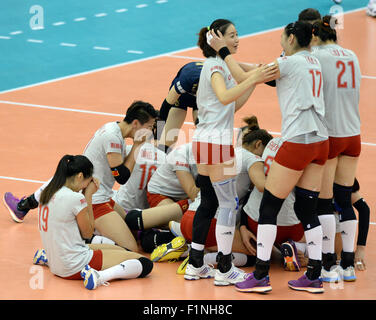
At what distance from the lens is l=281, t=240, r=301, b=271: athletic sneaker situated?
7.32m

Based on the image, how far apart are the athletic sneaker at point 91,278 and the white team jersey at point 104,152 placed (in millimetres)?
1229

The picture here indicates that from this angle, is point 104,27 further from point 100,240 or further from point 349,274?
point 349,274

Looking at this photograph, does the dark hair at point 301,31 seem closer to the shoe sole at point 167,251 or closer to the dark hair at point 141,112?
the dark hair at point 141,112

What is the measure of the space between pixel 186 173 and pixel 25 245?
1.75 meters

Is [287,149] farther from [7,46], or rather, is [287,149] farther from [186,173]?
[7,46]

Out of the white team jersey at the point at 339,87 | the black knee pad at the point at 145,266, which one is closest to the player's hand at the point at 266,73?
the white team jersey at the point at 339,87

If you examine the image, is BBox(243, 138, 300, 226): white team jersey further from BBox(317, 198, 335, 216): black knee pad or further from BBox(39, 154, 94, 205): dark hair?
BBox(39, 154, 94, 205): dark hair

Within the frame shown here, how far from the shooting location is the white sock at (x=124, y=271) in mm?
6891

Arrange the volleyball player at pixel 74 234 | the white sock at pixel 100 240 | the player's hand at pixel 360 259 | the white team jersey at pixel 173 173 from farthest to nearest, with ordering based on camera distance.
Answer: the white team jersey at pixel 173 173, the white sock at pixel 100 240, the player's hand at pixel 360 259, the volleyball player at pixel 74 234

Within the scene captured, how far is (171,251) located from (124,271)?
71 centimetres

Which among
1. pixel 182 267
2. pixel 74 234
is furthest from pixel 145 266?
pixel 74 234

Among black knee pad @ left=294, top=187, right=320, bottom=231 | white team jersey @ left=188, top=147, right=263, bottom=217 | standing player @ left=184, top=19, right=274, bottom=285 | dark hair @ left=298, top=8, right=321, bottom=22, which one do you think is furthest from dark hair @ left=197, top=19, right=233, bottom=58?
black knee pad @ left=294, top=187, right=320, bottom=231

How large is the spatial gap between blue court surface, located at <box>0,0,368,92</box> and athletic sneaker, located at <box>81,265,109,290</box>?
7403 mm

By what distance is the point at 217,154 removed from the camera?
685cm
